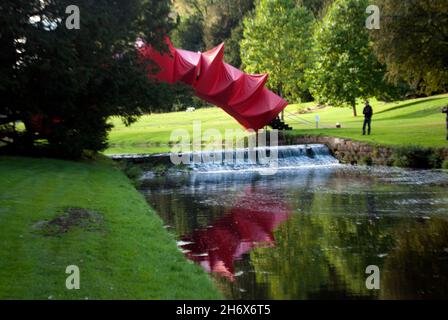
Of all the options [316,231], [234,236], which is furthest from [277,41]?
[234,236]

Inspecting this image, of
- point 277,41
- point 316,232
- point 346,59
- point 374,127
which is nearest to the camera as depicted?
point 316,232

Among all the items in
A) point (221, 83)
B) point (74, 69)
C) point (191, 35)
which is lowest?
point (74, 69)

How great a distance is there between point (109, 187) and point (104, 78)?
5.55 metres

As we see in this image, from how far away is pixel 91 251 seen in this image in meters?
8.19

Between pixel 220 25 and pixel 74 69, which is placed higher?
pixel 220 25

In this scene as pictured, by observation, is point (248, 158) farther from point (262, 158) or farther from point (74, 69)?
point (74, 69)

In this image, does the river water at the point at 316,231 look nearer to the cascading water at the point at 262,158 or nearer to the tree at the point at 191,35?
the cascading water at the point at 262,158

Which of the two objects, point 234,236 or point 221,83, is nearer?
point 234,236

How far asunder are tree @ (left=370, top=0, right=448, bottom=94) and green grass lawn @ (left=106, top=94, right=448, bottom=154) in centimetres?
360

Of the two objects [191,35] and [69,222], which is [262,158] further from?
[191,35]

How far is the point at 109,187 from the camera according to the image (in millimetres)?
15062

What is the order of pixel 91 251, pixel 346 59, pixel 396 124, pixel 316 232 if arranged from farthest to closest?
pixel 346 59, pixel 396 124, pixel 316 232, pixel 91 251

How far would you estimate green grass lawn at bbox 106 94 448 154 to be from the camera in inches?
1055

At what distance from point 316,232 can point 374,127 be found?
24151 millimetres
